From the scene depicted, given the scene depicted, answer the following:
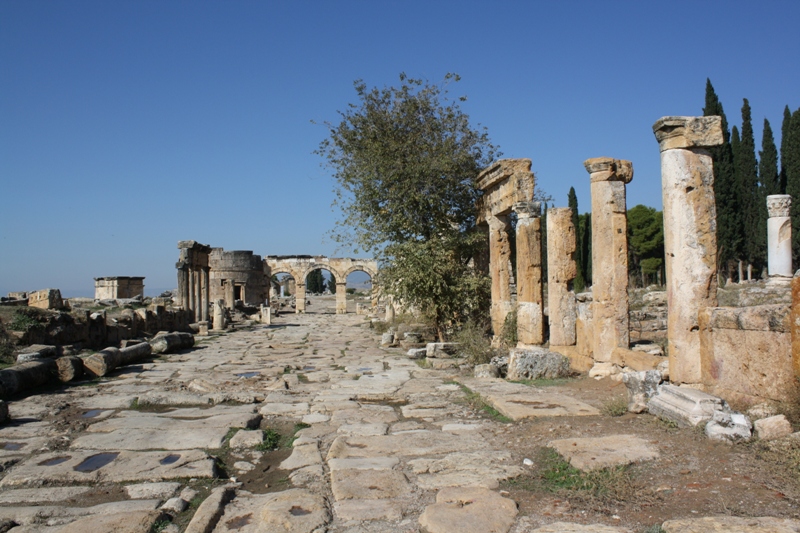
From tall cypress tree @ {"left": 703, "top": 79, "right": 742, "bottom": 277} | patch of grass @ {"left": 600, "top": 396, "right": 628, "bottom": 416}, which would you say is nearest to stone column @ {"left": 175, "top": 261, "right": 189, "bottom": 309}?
patch of grass @ {"left": 600, "top": 396, "right": 628, "bottom": 416}

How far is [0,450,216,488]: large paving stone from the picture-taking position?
483cm

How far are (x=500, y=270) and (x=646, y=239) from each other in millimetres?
38385

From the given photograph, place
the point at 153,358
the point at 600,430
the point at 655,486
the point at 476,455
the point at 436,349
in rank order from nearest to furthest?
the point at 655,486 < the point at 476,455 < the point at 600,430 < the point at 436,349 < the point at 153,358

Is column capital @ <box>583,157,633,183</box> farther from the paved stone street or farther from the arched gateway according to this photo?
the arched gateway

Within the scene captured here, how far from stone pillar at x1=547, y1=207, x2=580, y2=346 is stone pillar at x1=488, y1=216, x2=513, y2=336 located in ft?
7.30

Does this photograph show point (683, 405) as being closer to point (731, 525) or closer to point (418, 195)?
point (731, 525)

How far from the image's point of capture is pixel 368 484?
15.0ft

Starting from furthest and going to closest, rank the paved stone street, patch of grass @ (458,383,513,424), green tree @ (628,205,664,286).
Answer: green tree @ (628,205,664,286)
patch of grass @ (458,383,513,424)
the paved stone street

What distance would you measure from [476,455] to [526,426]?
1.07 m

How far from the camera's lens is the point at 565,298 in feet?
35.1

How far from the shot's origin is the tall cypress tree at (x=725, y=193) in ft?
105

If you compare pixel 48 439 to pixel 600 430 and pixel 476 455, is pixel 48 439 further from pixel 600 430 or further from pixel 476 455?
pixel 600 430

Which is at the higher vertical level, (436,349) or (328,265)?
(328,265)

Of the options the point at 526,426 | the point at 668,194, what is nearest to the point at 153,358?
the point at 526,426
